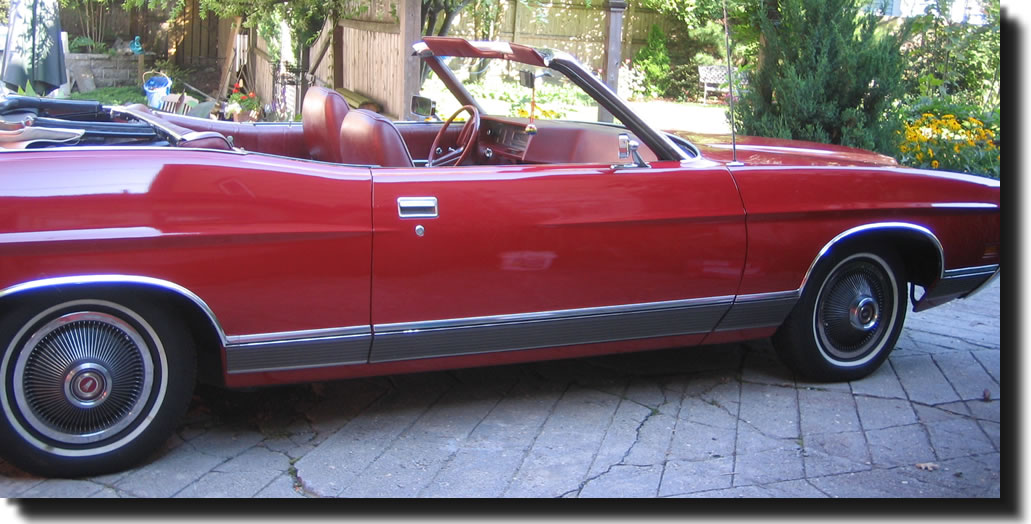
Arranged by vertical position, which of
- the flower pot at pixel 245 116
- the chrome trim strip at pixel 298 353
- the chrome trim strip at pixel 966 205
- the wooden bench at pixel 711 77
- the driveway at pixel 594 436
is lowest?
the driveway at pixel 594 436

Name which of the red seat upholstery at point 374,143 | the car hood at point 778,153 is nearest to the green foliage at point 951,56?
the car hood at point 778,153

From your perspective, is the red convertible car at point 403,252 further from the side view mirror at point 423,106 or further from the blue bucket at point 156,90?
the blue bucket at point 156,90

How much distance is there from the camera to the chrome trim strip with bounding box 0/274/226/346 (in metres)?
2.86

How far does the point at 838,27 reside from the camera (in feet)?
26.0

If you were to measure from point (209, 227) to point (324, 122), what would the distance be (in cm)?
99

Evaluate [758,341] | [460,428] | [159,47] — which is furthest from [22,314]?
[159,47]

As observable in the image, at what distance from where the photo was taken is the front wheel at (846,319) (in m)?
4.22

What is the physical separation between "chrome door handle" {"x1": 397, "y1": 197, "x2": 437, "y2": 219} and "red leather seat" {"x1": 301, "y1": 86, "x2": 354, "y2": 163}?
64 cm

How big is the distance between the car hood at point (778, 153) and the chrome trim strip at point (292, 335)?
166cm

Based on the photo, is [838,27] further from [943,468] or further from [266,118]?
[266,118]

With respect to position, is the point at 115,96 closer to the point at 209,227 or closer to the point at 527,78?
the point at 527,78

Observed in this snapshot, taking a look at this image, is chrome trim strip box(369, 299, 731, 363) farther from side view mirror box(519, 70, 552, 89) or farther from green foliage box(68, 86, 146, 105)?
green foliage box(68, 86, 146, 105)

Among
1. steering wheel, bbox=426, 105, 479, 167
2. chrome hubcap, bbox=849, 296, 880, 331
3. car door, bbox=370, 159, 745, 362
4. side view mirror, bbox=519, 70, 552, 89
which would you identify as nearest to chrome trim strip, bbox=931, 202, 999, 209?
chrome hubcap, bbox=849, 296, 880, 331

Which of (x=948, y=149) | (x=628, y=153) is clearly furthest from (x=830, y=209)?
(x=948, y=149)
